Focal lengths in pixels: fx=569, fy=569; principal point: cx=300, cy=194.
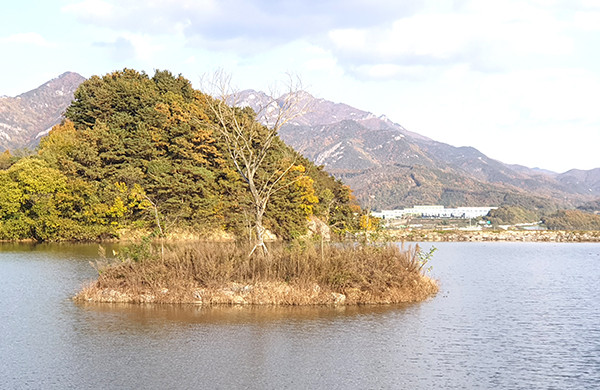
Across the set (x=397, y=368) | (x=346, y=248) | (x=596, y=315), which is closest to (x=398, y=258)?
(x=346, y=248)

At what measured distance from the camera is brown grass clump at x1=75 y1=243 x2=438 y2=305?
80.1 feet

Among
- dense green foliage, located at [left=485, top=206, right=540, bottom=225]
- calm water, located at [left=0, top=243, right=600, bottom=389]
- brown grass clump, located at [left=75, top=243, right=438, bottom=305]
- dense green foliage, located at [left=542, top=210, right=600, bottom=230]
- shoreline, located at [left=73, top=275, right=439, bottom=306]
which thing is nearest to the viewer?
calm water, located at [left=0, top=243, right=600, bottom=389]

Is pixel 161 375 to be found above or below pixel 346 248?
below

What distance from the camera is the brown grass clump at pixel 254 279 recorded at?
24422mm

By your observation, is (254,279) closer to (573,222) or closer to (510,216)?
(573,222)

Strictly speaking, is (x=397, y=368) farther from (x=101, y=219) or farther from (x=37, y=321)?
(x=101, y=219)

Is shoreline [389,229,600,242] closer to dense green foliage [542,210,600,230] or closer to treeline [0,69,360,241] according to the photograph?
treeline [0,69,360,241]

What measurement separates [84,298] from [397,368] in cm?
1546

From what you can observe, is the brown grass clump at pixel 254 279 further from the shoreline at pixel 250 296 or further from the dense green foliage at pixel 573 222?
the dense green foliage at pixel 573 222

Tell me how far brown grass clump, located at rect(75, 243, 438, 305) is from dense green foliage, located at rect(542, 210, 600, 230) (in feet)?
458

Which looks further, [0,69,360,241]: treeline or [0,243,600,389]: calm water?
[0,69,360,241]: treeline

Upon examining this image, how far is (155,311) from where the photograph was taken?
22.8m

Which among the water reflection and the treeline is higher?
the treeline

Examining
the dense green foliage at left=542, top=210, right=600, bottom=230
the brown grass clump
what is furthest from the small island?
the dense green foliage at left=542, top=210, right=600, bottom=230
